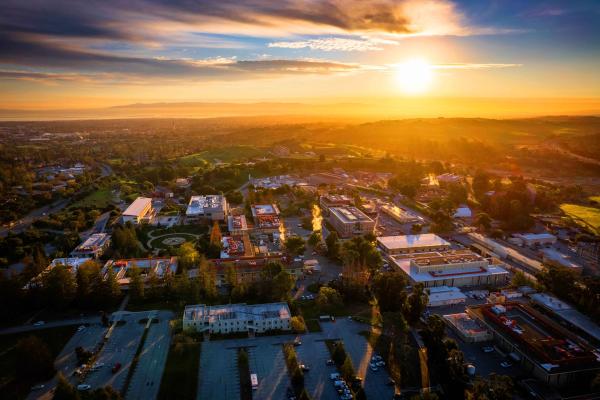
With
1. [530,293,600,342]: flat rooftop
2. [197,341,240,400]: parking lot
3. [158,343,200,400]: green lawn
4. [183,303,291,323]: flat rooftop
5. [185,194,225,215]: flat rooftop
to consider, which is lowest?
[197,341,240,400]: parking lot

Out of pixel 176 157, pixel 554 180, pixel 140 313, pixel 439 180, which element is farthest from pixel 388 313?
pixel 176 157

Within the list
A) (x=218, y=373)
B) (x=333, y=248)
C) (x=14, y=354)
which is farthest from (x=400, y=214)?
(x=14, y=354)

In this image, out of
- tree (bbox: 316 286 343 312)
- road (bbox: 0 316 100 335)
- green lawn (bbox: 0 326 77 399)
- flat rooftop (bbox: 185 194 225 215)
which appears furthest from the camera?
flat rooftop (bbox: 185 194 225 215)

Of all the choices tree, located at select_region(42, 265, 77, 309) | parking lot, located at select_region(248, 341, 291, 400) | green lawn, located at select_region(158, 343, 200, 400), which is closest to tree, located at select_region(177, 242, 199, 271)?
tree, located at select_region(42, 265, 77, 309)

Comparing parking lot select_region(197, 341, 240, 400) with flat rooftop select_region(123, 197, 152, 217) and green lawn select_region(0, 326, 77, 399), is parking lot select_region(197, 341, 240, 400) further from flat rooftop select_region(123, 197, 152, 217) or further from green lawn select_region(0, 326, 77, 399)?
flat rooftop select_region(123, 197, 152, 217)

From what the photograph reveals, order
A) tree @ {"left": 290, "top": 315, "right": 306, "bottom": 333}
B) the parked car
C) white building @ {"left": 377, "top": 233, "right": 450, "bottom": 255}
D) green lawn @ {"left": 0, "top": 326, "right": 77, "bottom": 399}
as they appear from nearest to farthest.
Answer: green lawn @ {"left": 0, "top": 326, "right": 77, "bottom": 399} < the parked car < tree @ {"left": 290, "top": 315, "right": 306, "bottom": 333} < white building @ {"left": 377, "top": 233, "right": 450, "bottom": 255}

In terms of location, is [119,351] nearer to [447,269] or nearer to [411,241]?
[447,269]

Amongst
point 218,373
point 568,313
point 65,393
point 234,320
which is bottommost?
point 218,373

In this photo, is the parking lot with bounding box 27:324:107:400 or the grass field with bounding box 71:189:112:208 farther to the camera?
the grass field with bounding box 71:189:112:208
